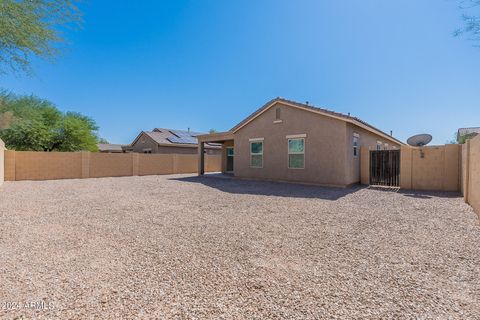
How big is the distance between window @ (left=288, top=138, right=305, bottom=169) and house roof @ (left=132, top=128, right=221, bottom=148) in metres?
17.3

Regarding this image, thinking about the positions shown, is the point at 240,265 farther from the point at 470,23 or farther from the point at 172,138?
the point at 172,138

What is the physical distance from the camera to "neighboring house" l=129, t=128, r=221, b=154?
2864cm

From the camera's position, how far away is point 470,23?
6688 mm

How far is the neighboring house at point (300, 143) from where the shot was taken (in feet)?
38.3

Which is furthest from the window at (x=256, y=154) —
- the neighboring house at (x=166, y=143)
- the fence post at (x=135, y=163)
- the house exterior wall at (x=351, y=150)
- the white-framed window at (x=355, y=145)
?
the neighboring house at (x=166, y=143)

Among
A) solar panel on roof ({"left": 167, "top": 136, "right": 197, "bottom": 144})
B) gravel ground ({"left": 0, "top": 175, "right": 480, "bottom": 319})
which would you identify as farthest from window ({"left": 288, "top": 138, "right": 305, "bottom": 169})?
solar panel on roof ({"left": 167, "top": 136, "right": 197, "bottom": 144})

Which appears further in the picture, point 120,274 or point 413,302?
point 120,274

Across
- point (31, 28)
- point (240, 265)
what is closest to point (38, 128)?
point (31, 28)

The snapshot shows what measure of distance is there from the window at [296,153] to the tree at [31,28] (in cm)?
1035

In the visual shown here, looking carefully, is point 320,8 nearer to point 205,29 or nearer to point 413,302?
point 205,29

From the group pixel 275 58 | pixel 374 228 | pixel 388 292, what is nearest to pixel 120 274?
pixel 388 292

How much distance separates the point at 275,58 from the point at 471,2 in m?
8.98

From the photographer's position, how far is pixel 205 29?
12859mm

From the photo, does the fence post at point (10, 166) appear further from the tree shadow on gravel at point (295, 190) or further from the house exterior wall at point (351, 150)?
the house exterior wall at point (351, 150)
